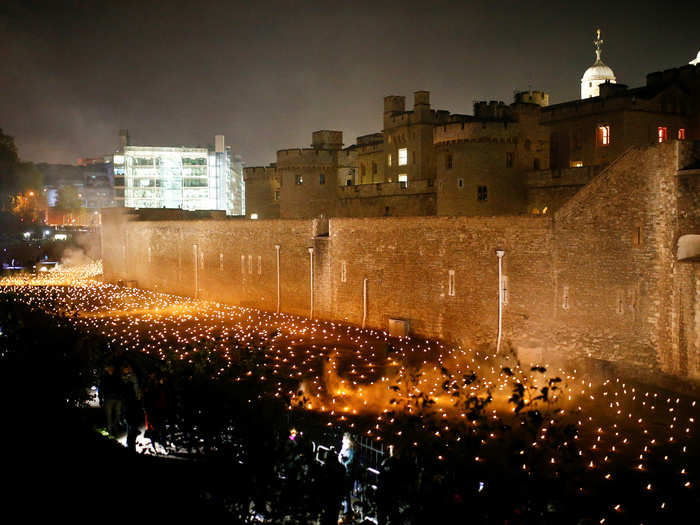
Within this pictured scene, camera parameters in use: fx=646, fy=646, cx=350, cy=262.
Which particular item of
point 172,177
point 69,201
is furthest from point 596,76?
point 69,201

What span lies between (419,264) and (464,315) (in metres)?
2.71

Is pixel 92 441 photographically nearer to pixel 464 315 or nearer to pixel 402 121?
pixel 464 315

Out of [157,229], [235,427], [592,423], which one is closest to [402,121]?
[157,229]

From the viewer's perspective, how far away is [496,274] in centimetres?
1972

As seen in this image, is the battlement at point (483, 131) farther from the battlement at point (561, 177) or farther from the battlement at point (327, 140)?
the battlement at point (327, 140)

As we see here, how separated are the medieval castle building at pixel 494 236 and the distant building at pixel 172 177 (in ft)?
148

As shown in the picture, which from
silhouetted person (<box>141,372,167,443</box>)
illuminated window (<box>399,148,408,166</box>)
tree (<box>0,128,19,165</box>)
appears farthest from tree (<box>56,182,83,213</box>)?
silhouetted person (<box>141,372,167,443</box>)

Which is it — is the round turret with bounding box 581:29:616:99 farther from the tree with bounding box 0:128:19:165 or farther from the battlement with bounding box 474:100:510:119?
the tree with bounding box 0:128:19:165

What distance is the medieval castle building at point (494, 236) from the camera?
1619 cm

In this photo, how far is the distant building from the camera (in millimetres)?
91875

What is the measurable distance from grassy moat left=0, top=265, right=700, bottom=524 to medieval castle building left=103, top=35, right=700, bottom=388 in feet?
4.21

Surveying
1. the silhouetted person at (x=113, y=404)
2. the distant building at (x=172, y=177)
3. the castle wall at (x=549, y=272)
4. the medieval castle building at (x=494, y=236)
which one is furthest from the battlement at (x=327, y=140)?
the distant building at (x=172, y=177)

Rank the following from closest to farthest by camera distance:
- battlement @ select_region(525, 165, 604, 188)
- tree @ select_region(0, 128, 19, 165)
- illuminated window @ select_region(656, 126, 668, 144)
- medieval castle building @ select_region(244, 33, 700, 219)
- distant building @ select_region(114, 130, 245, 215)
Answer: battlement @ select_region(525, 165, 604, 188) → medieval castle building @ select_region(244, 33, 700, 219) → illuminated window @ select_region(656, 126, 668, 144) → tree @ select_region(0, 128, 19, 165) → distant building @ select_region(114, 130, 245, 215)

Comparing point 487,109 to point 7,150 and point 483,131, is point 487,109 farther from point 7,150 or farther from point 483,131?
point 7,150
